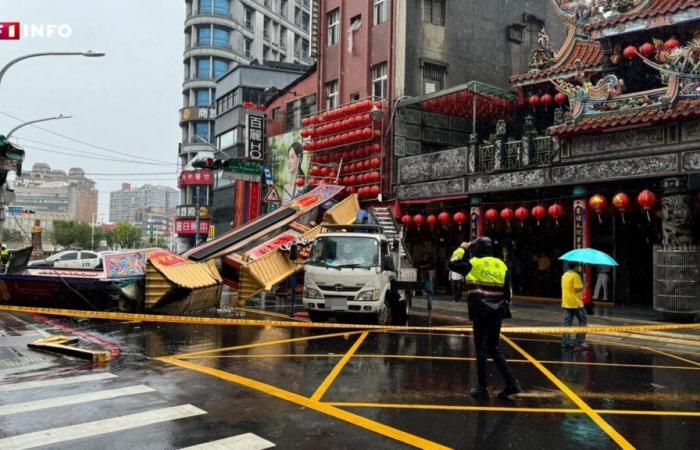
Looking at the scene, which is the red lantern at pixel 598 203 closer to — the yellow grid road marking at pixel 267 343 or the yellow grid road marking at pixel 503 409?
the yellow grid road marking at pixel 267 343

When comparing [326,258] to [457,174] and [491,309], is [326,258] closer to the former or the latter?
[491,309]

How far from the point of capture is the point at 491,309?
6828 millimetres

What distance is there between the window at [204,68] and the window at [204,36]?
80.8 inches

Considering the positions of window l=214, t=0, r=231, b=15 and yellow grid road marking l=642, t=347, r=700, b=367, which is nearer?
yellow grid road marking l=642, t=347, r=700, b=367

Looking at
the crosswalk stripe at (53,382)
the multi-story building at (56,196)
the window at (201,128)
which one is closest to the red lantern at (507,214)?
the crosswalk stripe at (53,382)

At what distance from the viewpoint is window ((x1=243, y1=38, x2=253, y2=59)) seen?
7304 cm

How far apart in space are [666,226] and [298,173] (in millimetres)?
20920

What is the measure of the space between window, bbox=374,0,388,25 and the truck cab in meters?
15.6

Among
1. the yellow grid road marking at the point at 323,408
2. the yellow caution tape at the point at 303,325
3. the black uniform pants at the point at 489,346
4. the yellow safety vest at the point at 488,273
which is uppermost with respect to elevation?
the yellow safety vest at the point at 488,273

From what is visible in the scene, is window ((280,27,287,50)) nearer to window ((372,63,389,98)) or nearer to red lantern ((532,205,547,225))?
window ((372,63,389,98))

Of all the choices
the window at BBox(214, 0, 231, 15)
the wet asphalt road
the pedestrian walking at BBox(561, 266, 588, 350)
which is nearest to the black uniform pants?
the wet asphalt road

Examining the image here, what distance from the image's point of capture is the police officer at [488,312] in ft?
22.4

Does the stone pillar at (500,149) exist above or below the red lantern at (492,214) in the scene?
above

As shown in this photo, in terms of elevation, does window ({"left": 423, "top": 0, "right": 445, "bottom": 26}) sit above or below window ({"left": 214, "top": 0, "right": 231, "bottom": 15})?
below
